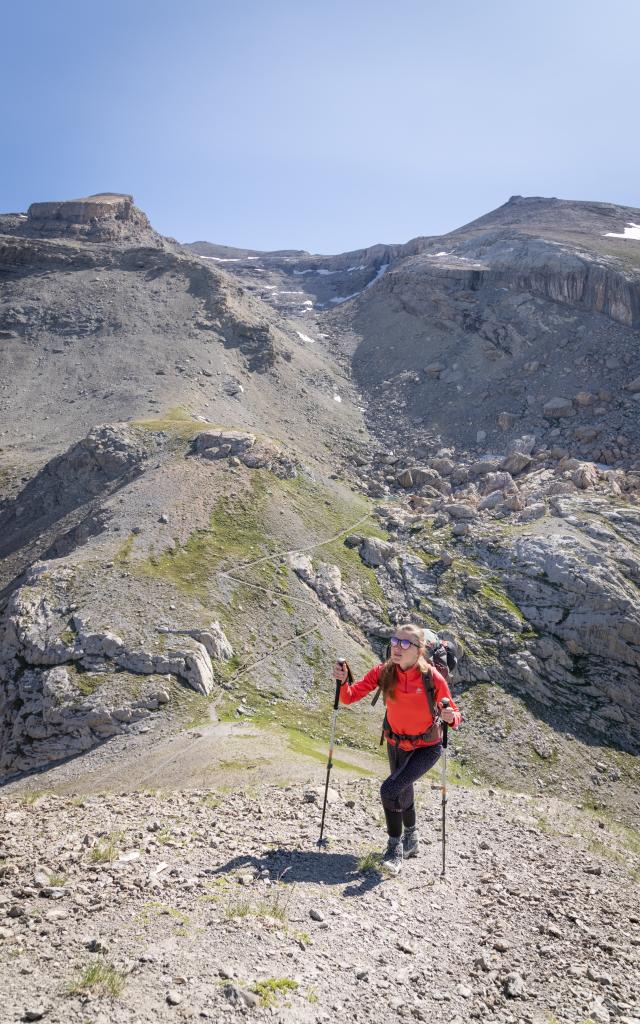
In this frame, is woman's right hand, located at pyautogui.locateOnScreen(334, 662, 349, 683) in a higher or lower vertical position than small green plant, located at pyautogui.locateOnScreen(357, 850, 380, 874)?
higher

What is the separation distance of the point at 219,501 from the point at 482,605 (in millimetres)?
16822

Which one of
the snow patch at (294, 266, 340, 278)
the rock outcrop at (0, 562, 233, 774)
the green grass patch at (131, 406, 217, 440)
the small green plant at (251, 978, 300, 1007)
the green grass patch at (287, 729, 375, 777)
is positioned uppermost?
the snow patch at (294, 266, 340, 278)

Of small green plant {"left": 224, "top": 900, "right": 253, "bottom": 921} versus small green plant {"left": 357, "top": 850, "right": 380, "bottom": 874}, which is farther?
small green plant {"left": 357, "top": 850, "right": 380, "bottom": 874}

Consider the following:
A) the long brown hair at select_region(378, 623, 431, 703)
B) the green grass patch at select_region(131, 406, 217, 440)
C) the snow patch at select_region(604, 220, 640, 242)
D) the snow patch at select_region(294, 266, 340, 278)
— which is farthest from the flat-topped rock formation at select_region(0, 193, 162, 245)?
the long brown hair at select_region(378, 623, 431, 703)

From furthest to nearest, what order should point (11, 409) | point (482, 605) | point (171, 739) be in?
point (11, 409) → point (482, 605) → point (171, 739)

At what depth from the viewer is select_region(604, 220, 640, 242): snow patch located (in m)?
92.7

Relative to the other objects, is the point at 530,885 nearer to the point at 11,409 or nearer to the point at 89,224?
the point at 11,409

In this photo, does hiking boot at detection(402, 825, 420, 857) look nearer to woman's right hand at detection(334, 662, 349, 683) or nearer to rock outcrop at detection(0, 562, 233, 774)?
woman's right hand at detection(334, 662, 349, 683)

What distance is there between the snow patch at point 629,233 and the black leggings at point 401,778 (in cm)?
10184

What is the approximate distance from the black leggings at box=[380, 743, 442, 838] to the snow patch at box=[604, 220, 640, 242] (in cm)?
10184

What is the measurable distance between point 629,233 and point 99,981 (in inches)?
4528

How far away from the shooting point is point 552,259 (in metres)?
77.9

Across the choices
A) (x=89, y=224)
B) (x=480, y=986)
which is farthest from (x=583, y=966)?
(x=89, y=224)

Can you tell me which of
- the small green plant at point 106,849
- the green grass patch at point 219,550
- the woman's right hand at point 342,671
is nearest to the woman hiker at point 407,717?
the woman's right hand at point 342,671
